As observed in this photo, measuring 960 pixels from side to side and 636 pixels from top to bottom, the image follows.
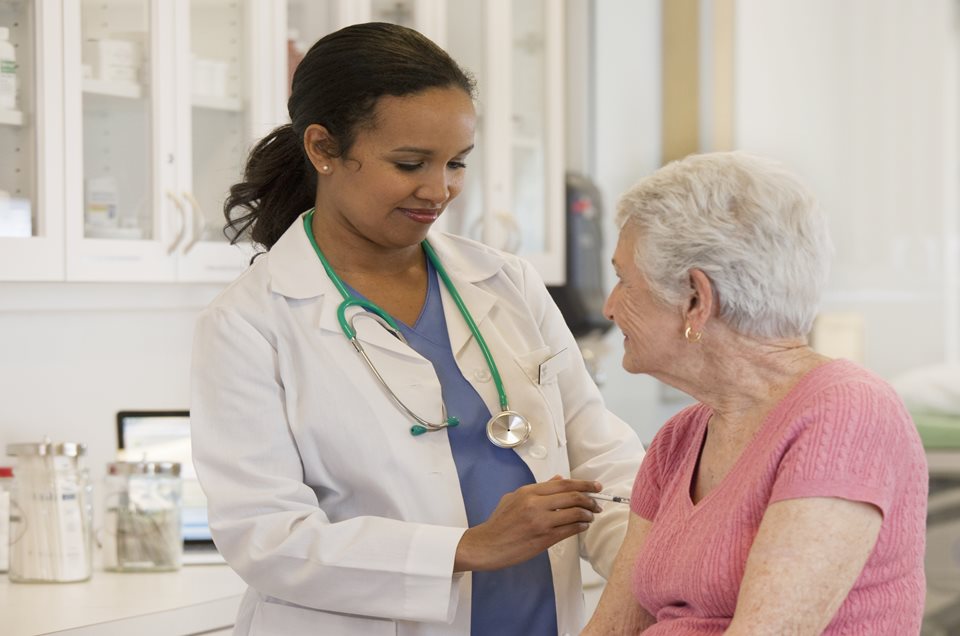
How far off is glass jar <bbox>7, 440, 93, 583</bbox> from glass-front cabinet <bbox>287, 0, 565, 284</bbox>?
996 mm

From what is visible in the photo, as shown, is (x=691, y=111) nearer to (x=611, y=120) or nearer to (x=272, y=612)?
(x=611, y=120)

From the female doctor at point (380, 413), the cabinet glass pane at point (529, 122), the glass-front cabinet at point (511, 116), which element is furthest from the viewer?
the cabinet glass pane at point (529, 122)

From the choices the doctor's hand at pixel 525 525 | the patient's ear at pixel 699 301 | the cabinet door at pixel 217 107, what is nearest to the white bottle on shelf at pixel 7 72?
the cabinet door at pixel 217 107

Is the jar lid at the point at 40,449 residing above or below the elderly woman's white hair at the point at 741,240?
below

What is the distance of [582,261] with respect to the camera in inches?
126

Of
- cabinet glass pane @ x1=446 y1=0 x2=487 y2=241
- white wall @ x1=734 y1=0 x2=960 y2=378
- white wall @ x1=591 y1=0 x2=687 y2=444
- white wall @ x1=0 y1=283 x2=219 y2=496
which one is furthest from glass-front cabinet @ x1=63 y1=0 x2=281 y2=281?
white wall @ x1=734 y1=0 x2=960 y2=378

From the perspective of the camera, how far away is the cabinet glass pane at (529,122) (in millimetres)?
2895

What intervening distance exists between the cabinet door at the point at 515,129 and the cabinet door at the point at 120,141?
77cm

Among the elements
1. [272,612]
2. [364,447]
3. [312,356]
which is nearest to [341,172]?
[312,356]

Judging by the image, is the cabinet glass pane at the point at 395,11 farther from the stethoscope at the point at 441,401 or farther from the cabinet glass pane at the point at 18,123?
the stethoscope at the point at 441,401

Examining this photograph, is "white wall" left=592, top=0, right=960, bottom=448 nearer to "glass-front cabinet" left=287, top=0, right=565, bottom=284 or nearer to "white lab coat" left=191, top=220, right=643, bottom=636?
"glass-front cabinet" left=287, top=0, right=565, bottom=284

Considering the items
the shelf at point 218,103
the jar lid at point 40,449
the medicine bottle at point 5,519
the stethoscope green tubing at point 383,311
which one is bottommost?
the medicine bottle at point 5,519

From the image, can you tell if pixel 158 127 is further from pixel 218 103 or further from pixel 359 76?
pixel 359 76

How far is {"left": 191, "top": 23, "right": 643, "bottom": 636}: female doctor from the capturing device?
1379 mm
